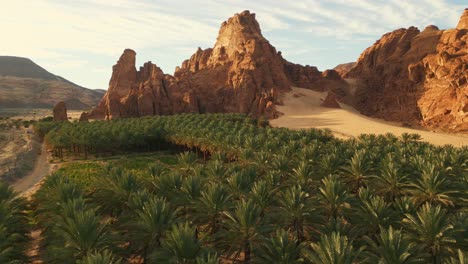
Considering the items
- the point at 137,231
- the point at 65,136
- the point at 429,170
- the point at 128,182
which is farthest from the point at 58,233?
the point at 65,136

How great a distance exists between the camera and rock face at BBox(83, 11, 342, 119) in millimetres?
107750

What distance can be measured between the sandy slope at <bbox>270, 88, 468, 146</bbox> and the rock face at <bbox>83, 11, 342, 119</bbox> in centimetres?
488

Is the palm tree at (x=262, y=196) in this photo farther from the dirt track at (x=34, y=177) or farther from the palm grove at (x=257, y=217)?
the dirt track at (x=34, y=177)

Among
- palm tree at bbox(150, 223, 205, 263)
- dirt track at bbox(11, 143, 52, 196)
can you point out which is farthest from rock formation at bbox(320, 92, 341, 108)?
palm tree at bbox(150, 223, 205, 263)

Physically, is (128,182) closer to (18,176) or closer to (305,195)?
(305,195)

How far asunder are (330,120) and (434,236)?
274 feet

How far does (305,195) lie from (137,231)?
435 inches

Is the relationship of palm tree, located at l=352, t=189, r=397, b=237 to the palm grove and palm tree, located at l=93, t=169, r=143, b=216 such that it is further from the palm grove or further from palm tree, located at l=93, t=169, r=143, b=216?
palm tree, located at l=93, t=169, r=143, b=216

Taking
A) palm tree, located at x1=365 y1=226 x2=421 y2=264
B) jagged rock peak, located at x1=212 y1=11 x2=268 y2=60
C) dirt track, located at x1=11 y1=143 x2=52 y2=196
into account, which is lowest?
dirt track, located at x1=11 y1=143 x2=52 y2=196

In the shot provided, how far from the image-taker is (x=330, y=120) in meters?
99.2

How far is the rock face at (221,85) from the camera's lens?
10775cm

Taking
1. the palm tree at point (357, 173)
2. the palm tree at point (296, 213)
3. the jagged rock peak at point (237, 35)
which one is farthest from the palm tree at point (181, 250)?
the jagged rock peak at point (237, 35)

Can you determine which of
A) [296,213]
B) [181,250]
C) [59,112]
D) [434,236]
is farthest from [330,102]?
[181,250]

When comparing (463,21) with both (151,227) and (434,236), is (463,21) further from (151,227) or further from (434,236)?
(151,227)
